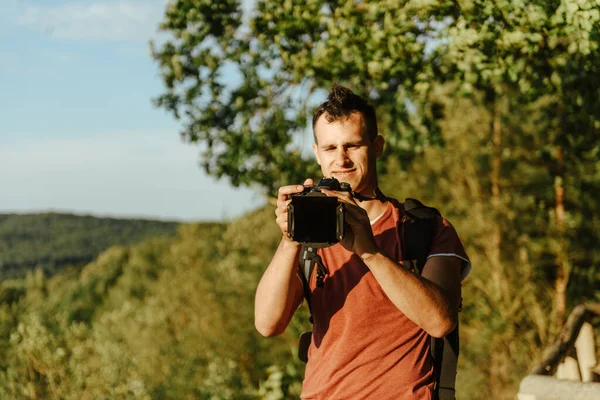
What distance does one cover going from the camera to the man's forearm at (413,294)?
2.35m

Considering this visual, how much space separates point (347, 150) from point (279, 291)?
559 millimetres

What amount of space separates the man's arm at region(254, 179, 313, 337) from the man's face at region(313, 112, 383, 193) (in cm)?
19

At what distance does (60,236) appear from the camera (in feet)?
404

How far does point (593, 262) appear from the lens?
16.6 m

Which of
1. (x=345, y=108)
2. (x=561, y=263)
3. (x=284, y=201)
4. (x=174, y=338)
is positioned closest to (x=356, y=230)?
(x=284, y=201)

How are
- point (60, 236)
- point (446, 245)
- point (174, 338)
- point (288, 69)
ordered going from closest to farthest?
point (446, 245) < point (288, 69) < point (174, 338) < point (60, 236)

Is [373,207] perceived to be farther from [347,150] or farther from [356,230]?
[356,230]

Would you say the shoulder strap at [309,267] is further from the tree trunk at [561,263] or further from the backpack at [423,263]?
the tree trunk at [561,263]

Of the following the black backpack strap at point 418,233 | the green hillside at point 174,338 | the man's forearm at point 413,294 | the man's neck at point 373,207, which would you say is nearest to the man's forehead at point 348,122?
the man's neck at point 373,207

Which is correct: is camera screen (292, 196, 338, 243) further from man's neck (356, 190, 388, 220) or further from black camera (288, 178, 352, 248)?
man's neck (356, 190, 388, 220)

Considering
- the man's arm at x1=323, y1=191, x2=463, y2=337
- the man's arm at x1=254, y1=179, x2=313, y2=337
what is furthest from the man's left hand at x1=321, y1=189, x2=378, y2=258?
the man's arm at x1=254, y1=179, x2=313, y2=337

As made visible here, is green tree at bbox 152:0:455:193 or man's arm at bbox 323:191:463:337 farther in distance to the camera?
green tree at bbox 152:0:455:193

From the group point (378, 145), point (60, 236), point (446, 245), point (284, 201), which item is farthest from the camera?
point (60, 236)

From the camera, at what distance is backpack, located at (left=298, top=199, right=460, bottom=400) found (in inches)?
101
